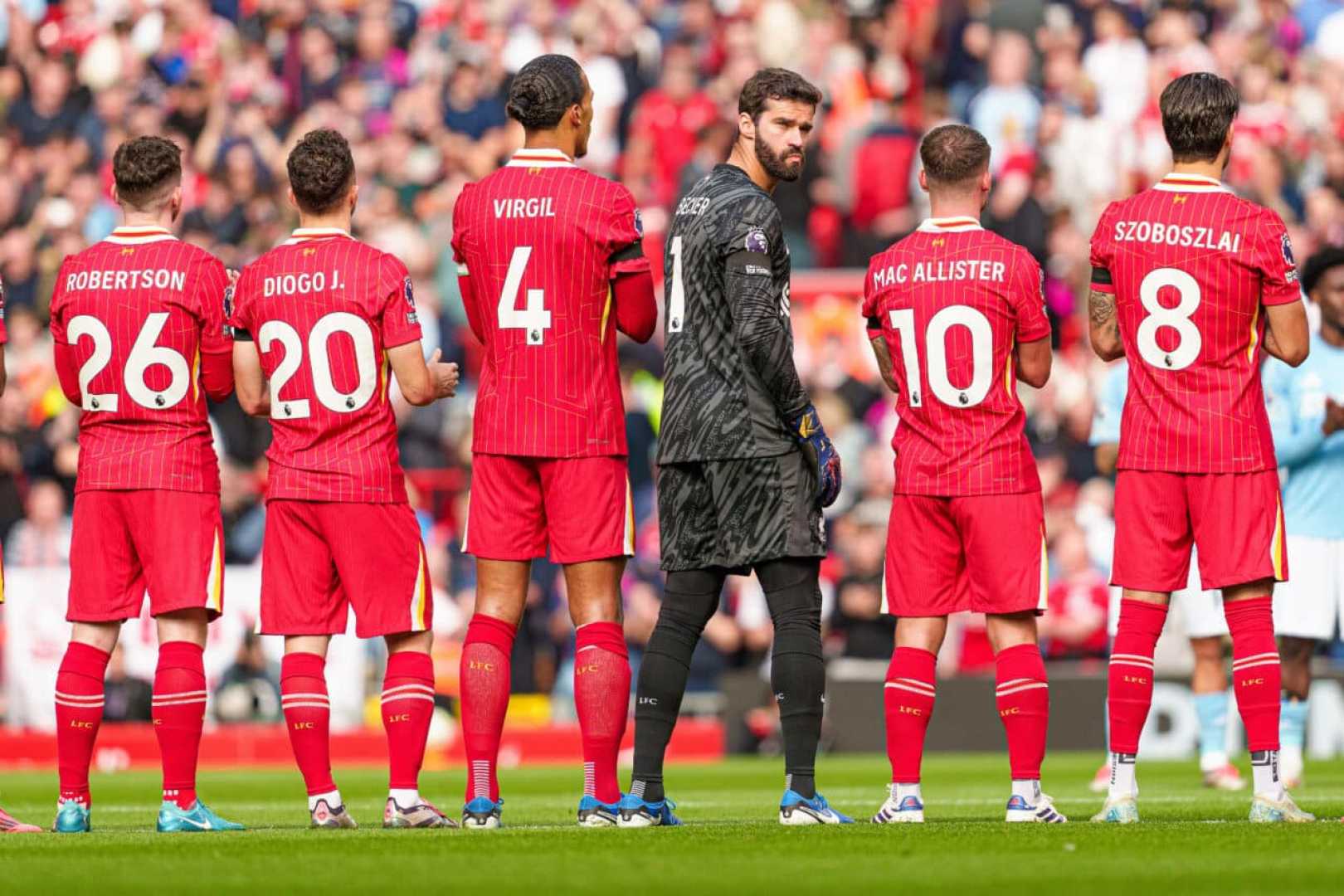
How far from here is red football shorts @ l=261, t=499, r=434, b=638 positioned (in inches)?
347

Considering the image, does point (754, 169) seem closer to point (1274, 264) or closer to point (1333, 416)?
point (1274, 264)

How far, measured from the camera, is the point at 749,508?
862cm

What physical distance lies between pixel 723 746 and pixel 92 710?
27.7 ft

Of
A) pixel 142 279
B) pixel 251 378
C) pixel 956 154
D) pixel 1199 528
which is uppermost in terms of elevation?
pixel 956 154

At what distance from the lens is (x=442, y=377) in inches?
350

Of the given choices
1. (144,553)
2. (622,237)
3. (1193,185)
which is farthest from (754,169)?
(144,553)

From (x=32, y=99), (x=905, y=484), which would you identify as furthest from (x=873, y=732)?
(x=32, y=99)

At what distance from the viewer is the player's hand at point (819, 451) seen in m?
8.63

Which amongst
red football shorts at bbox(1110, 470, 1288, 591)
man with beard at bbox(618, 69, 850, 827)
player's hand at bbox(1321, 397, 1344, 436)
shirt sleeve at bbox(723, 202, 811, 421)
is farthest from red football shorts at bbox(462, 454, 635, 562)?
player's hand at bbox(1321, 397, 1344, 436)

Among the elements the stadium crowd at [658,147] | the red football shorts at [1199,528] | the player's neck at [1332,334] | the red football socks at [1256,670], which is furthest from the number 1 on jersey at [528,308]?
the stadium crowd at [658,147]

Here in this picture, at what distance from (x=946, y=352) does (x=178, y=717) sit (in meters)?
3.21

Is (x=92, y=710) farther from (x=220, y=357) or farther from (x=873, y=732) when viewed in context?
(x=873, y=732)

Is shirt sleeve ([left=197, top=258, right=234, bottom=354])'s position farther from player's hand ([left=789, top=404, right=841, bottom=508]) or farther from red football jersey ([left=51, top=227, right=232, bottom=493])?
player's hand ([left=789, top=404, right=841, bottom=508])

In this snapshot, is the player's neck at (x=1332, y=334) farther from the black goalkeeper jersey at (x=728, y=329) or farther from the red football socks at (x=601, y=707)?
the red football socks at (x=601, y=707)
